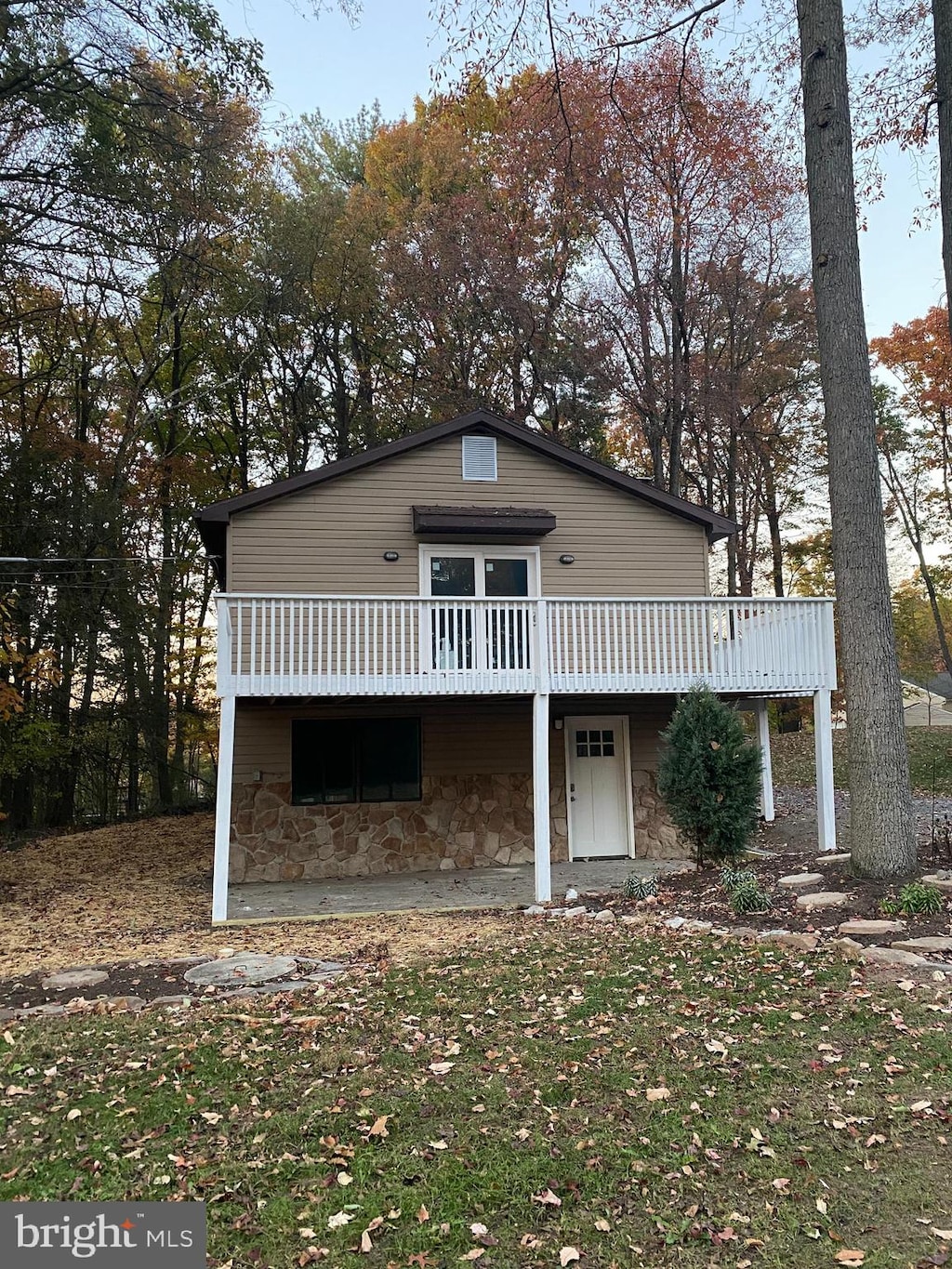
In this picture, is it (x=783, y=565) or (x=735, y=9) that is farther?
(x=783, y=565)

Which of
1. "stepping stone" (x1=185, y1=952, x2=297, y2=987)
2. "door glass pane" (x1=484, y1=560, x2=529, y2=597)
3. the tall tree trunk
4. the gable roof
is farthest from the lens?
"door glass pane" (x1=484, y1=560, x2=529, y2=597)

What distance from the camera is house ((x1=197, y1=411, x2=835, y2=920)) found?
9281 millimetres

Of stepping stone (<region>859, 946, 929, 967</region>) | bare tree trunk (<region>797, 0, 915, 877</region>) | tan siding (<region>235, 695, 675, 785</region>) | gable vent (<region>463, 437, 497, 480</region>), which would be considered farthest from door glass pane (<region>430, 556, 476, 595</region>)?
stepping stone (<region>859, 946, 929, 967</region>)

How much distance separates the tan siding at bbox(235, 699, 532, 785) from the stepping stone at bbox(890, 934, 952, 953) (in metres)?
5.92

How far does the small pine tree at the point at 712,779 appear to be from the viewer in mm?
8297

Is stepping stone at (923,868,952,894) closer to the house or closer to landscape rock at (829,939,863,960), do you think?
landscape rock at (829,939,863,960)

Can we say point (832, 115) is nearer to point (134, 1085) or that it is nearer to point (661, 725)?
point (661, 725)

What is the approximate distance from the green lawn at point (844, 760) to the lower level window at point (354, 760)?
8008 millimetres

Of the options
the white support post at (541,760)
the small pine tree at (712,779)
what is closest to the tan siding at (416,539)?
the white support post at (541,760)

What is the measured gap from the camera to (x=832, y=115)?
7285mm

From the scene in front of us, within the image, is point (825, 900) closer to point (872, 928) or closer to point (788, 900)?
point (788, 900)

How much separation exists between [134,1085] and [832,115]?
8.77 m

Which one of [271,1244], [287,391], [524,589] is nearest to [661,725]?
[524,589]

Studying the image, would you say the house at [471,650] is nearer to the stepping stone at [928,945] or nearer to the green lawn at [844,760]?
the stepping stone at [928,945]
